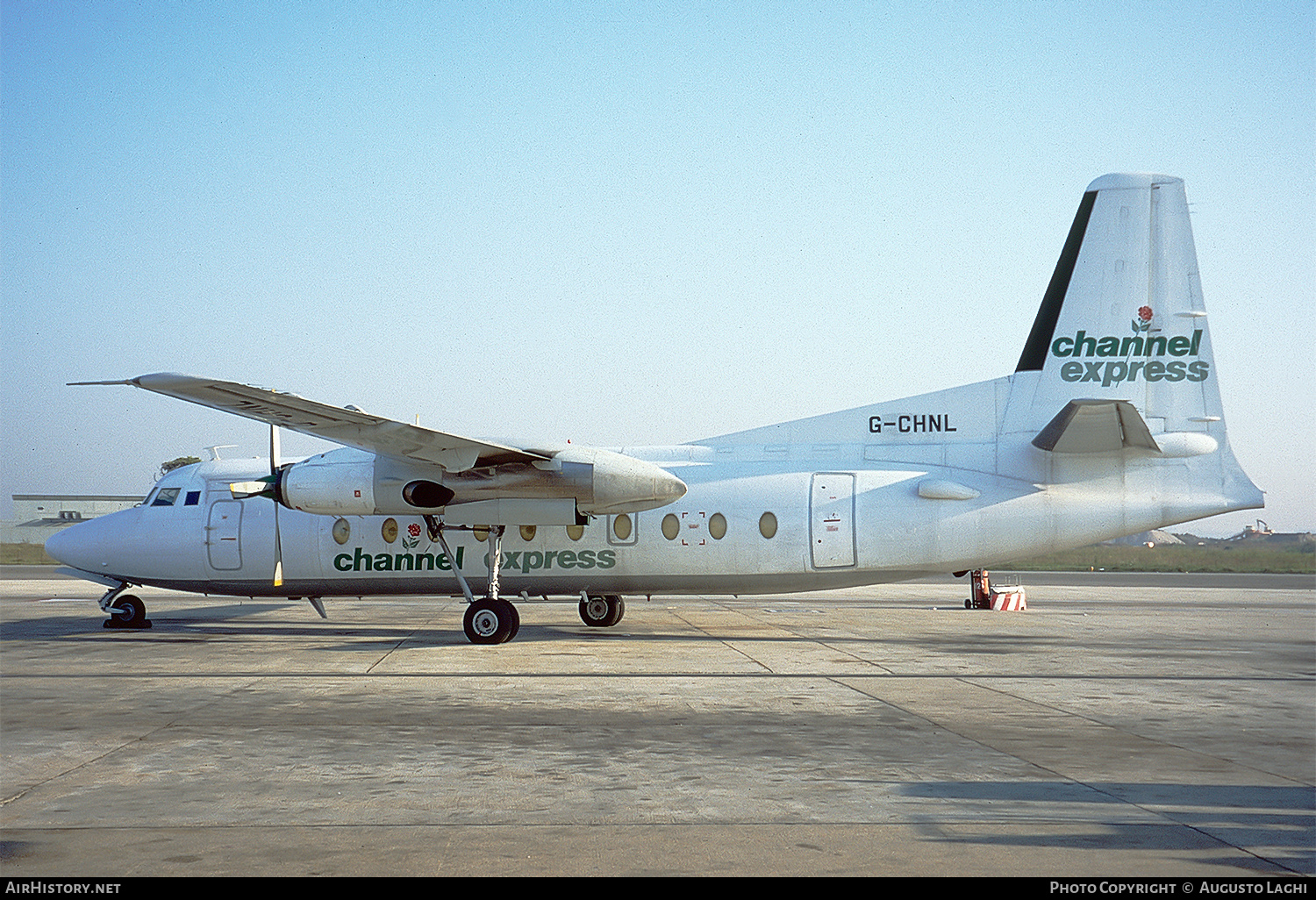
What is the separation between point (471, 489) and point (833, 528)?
5.91 m

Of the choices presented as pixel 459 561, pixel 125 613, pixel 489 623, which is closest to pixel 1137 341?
pixel 489 623

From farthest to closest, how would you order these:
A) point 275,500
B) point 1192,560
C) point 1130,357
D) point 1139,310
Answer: point 1192,560 < point 275,500 < point 1130,357 < point 1139,310

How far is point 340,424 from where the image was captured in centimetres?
1482

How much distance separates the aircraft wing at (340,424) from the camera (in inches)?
523

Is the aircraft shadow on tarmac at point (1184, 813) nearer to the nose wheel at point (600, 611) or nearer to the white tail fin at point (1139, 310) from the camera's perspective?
the white tail fin at point (1139, 310)

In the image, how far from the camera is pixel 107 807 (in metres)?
6.32

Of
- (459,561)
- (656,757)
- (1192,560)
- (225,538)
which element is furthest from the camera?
→ (1192,560)

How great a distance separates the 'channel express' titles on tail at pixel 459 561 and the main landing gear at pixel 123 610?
438cm

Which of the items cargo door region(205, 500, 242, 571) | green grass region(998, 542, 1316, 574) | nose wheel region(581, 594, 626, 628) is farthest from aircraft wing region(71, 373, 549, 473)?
green grass region(998, 542, 1316, 574)

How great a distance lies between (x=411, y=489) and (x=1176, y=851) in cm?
1269

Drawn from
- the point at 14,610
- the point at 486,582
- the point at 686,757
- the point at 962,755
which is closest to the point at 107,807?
the point at 686,757

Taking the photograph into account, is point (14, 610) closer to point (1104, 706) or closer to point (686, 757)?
point (686, 757)

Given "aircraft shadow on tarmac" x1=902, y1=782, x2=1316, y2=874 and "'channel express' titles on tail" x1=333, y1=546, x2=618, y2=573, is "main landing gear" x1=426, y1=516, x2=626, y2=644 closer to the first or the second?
"'channel express' titles on tail" x1=333, y1=546, x2=618, y2=573

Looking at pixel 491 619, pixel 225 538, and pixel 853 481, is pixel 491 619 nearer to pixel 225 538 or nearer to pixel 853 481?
pixel 225 538
